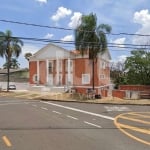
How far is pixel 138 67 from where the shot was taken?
64875 mm

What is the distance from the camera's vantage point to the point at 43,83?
6838cm

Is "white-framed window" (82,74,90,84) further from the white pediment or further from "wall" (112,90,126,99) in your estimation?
"wall" (112,90,126,99)

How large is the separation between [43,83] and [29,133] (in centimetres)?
5137

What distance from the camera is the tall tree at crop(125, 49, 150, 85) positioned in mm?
63250

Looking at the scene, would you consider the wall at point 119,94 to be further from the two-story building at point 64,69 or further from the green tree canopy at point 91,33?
the two-story building at point 64,69

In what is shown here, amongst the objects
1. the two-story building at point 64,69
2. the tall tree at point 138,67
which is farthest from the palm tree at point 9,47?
the tall tree at point 138,67

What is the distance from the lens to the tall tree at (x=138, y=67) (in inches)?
2490

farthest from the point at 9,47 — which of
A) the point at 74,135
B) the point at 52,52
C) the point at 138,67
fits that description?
the point at 74,135

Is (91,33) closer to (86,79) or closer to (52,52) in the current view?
(86,79)

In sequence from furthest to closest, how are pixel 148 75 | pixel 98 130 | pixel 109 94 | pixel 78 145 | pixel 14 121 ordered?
pixel 148 75 < pixel 109 94 < pixel 14 121 < pixel 98 130 < pixel 78 145

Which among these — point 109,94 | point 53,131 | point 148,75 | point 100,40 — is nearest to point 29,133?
point 53,131

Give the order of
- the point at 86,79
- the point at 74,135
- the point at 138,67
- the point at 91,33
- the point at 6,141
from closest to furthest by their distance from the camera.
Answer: the point at 6,141, the point at 74,135, the point at 91,33, the point at 86,79, the point at 138,67

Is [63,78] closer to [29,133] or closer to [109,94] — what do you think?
[109,94]

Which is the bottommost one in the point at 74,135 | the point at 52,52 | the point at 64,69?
the point at 74,135
